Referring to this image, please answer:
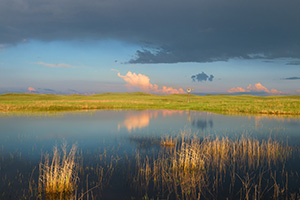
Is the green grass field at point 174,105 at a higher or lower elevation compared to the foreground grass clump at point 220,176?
higher

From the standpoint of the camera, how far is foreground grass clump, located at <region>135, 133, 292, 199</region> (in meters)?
10.2

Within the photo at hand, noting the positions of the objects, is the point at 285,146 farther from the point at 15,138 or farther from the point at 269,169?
the point at 15,138

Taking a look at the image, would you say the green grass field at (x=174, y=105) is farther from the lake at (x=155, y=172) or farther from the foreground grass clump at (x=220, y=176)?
the foreground grass clump at (x=220, y=176)

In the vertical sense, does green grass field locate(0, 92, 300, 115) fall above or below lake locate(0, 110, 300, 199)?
above

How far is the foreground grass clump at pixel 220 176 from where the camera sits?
10172 mm

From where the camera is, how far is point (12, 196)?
31.4 feet

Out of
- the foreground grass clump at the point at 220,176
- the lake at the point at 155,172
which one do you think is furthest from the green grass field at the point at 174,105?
the foreground grass clump at the point at 220,176

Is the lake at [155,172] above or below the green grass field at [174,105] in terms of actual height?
below

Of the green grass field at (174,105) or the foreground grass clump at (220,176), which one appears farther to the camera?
the green grass field at (174,105)

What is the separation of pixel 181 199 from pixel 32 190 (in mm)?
6671

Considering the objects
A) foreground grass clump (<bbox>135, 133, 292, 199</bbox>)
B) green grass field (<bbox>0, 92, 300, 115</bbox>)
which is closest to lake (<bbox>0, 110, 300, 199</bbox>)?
foreground grass clump (<bbox>135, 133, 292, 199</bbox>)

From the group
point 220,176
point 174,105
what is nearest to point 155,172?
point 220,176

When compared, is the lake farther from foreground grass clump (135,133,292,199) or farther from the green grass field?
the green grass field

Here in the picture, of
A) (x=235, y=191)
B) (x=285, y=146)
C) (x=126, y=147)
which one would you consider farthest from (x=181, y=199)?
(x=285, y=146)
